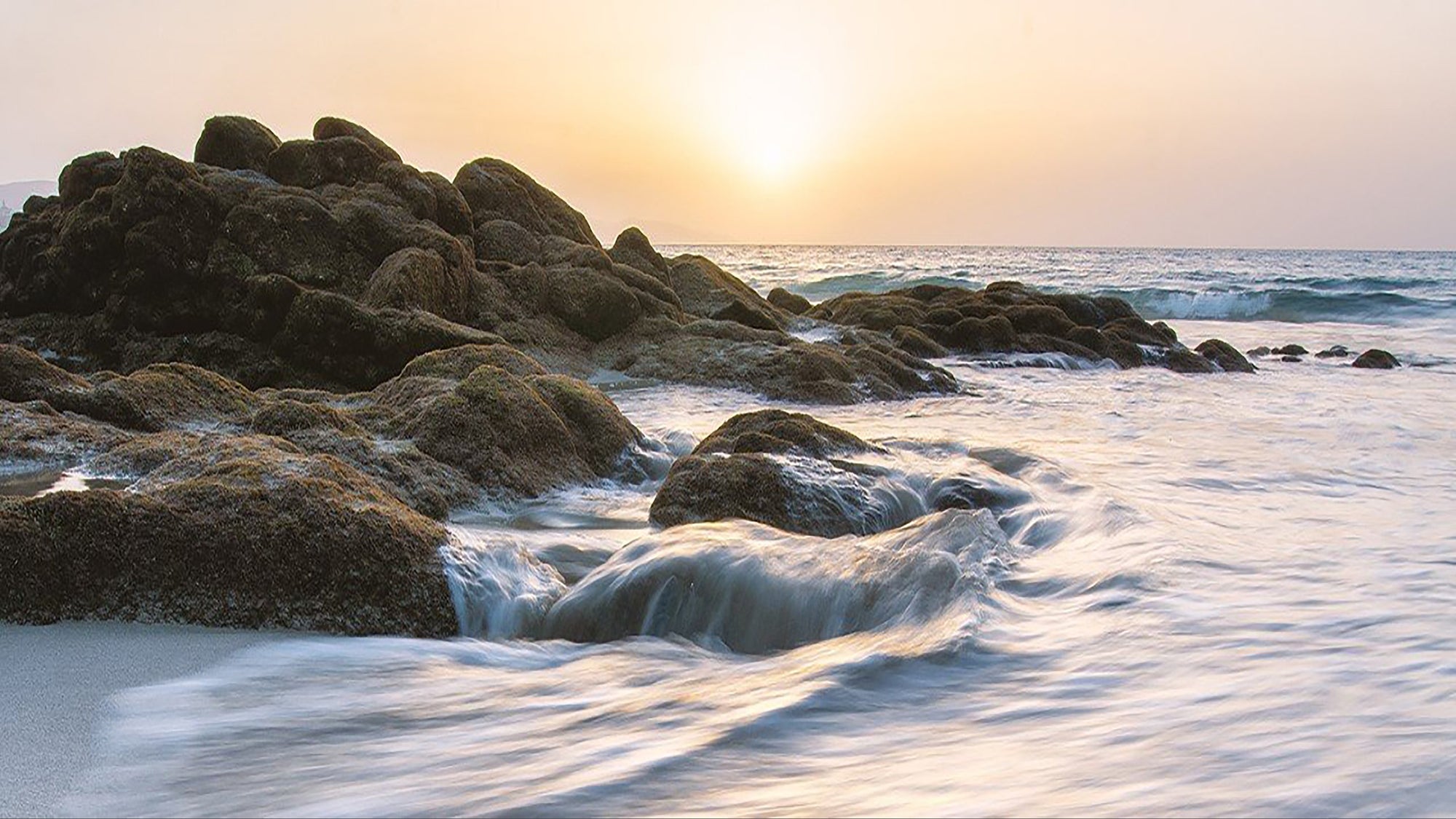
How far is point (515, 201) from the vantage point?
16531mm

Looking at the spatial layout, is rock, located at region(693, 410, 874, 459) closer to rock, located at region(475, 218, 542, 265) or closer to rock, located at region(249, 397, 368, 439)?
rock, located at region(249, 397, 368, 439)

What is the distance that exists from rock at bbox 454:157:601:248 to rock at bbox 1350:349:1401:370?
12.7 meters

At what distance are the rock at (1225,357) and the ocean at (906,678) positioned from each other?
1086 cm

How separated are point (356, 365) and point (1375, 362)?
16.3 meters

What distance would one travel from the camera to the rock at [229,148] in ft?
48.7

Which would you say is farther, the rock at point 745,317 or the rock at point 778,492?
the rock at point 745,317

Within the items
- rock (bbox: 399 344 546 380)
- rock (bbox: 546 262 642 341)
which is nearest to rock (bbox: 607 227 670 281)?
rock (bbox: 546 262 642 341)

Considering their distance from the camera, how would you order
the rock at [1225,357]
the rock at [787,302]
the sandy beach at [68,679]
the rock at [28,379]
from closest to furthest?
1. the sandy beach at [68,679]
2. the rock at [28,379]
3. the rock at [1225,357]
4. the rock at [787,302]

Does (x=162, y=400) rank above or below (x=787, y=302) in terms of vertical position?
below

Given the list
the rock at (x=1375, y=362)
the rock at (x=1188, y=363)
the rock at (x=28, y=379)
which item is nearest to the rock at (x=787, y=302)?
the rock at (x=1188, y=363)

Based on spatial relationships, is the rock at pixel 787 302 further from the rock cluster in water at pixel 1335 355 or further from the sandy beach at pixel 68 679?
the sandy beach at pixel 68 679

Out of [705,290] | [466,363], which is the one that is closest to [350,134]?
[705,290]

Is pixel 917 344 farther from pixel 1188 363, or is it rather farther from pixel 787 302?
pixel 787 302

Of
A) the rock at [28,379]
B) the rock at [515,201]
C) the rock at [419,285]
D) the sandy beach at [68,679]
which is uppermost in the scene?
the rock at [515,201]
